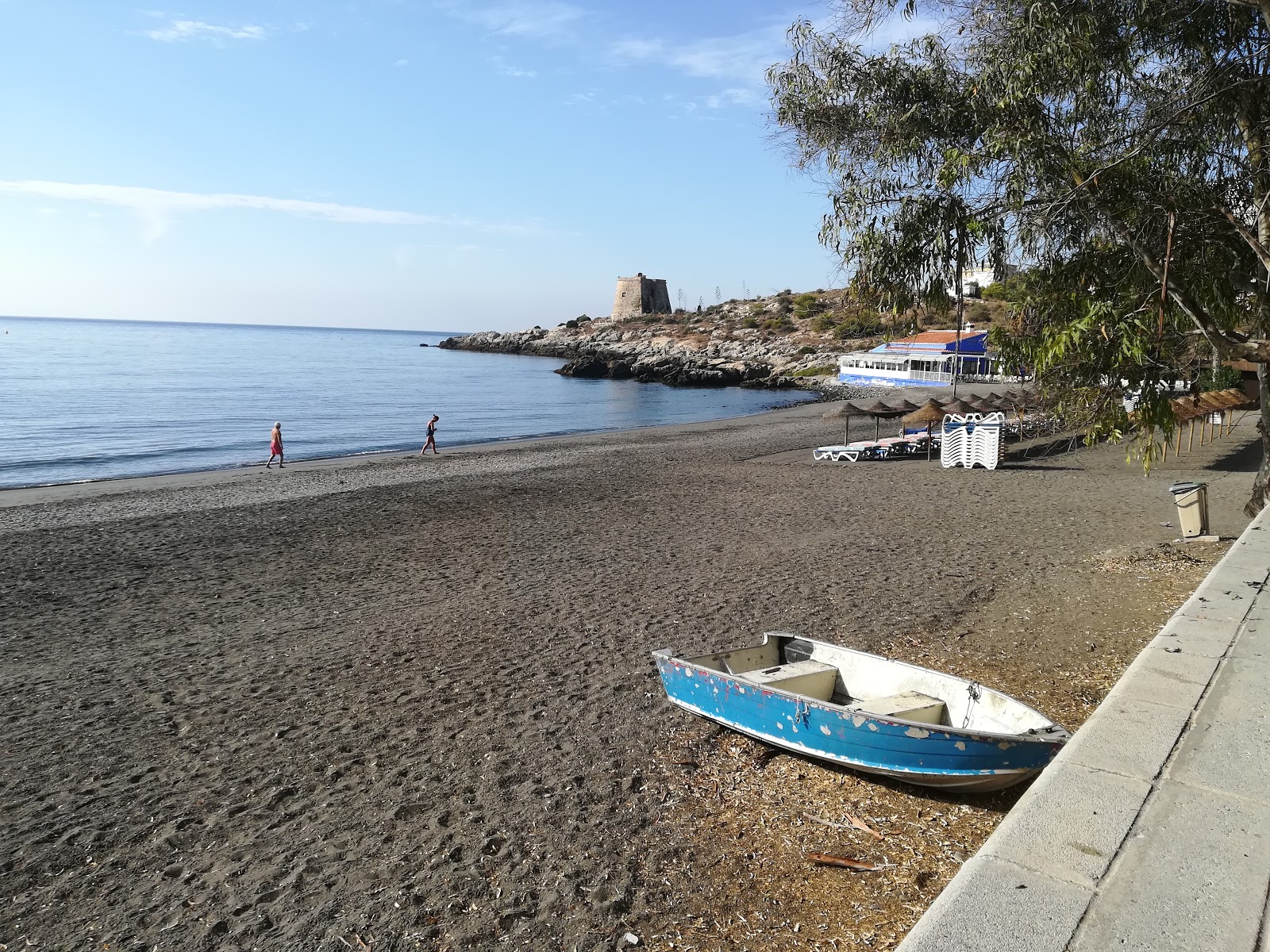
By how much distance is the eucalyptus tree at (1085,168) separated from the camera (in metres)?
9.28

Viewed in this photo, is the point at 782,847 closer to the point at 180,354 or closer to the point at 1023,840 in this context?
the point at 1023,840

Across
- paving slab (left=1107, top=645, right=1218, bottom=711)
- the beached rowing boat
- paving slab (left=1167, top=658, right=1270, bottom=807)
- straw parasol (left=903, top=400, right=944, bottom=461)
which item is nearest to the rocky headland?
straw parasol (left=903, top=400, right=944, bottom=461)

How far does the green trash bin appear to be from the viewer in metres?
13.1

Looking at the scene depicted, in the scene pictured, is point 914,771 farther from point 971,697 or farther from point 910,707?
point 971,697

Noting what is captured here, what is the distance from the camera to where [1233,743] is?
420 cm

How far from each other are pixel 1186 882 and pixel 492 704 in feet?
21.3

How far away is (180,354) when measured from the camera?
115938mm

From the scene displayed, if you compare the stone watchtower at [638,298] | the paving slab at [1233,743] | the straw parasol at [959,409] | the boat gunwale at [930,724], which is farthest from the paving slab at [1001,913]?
the stone watchtower at [638,298]

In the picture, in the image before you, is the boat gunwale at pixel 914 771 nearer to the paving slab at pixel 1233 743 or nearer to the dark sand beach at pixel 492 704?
the dark sand beach at pixel 492 704

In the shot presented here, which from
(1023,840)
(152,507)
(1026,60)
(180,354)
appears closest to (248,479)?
(152,507)

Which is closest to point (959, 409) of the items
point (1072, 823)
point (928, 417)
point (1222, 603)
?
point (928, 417)

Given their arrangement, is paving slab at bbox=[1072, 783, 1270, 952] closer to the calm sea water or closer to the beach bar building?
the calm sea water

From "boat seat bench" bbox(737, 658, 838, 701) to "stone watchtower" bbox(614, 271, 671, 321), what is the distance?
435 ft

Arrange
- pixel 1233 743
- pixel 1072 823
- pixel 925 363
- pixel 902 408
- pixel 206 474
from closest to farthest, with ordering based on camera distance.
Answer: pixel 1072 823
pixel 1233 743
pixel 206 474
pixel 902 408
pixel 925 363
